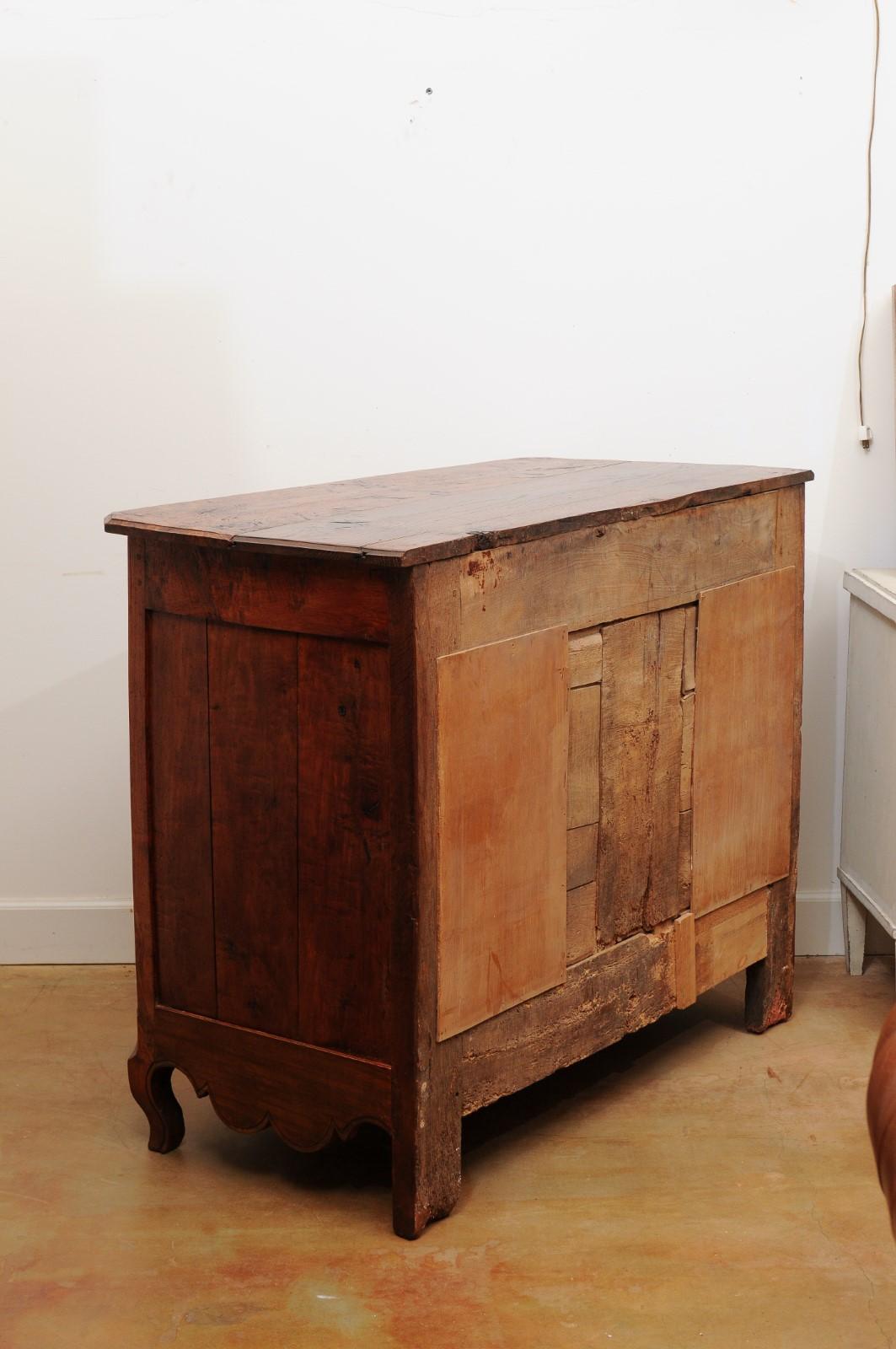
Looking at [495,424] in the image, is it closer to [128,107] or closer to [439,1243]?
[128,107]

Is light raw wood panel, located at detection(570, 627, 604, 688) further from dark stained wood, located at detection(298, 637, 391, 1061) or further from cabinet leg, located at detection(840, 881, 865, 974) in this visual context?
cabinet leg, located at detection(840, 881, 865, 974)

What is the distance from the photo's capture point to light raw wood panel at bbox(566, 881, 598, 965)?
2.46 meters

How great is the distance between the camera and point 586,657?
95.1 inches

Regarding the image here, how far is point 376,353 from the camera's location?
127 inches

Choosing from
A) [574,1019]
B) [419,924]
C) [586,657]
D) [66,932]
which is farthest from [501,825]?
[66,932]

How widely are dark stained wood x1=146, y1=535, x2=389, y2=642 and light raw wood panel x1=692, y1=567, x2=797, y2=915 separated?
2.47 feet

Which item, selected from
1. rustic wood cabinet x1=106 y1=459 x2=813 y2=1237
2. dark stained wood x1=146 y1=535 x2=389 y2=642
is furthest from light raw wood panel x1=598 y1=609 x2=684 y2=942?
dark stained wood x1=146 y1=535 x2=389 y2=642

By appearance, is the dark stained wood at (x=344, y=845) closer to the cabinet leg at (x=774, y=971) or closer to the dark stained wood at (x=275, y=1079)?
the dark stained wood at (x=275, y=1079)

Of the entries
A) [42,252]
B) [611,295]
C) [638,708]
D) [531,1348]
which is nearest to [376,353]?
[611,295]

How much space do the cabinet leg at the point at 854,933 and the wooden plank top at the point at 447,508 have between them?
3.20 ft

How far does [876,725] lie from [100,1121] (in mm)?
1644

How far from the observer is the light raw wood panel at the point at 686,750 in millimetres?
2656

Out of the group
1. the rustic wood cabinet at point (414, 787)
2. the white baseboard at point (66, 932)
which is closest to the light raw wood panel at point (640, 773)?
the rustic wood cabinet at point (414, 787)

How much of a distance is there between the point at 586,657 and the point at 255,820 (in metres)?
0.56
